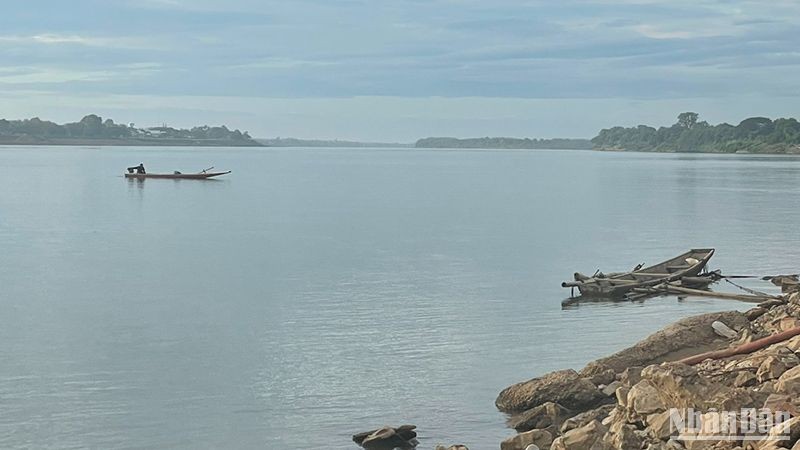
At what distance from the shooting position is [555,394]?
1675 centimetres

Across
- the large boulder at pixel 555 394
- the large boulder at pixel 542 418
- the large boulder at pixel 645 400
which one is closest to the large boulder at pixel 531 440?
the large boulder at pixel 542 418

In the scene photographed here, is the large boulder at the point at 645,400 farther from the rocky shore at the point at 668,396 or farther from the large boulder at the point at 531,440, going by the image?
the large boulder at the point at 531,440

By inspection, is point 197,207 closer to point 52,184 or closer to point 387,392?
point 52,184

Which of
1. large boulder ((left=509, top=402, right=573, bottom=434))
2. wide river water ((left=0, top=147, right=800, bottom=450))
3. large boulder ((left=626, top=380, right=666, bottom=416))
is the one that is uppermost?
large boulder ((left=626, top=380, right=666, bottom=416))

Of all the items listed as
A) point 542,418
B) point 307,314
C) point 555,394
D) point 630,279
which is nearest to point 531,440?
point 542,418

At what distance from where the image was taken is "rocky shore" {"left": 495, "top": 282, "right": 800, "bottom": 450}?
38.0ft

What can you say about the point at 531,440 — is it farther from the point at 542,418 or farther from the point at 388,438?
the point at 388,438

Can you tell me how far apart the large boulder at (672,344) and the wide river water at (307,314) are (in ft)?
6.90

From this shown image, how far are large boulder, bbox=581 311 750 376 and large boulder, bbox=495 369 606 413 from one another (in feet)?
4.00

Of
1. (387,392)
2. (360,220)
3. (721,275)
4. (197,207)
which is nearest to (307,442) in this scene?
(387,392)

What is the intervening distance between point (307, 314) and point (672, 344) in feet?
34.7

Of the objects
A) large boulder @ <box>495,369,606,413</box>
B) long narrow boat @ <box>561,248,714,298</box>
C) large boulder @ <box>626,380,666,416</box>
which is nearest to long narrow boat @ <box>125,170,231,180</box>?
long narrow boat @ <box>561,248,714,298</box>

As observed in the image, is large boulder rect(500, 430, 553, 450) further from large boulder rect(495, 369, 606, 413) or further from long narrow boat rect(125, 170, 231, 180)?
long narrow boat rect(125, 170, 231, 180)

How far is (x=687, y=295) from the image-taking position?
29.7 metres
